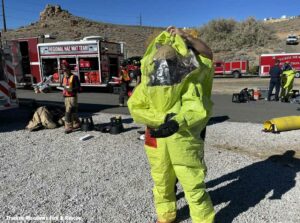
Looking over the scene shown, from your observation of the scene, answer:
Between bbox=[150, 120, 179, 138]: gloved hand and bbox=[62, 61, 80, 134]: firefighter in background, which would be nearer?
bbox=[150, 120, 179, 138]: gloved hand

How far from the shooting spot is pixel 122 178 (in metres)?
5.14

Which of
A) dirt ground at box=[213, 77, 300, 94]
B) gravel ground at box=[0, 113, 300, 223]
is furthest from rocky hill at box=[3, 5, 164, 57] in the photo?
gravel ground at box=[0, 113, 300, 223]

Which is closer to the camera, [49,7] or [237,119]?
[237,119]

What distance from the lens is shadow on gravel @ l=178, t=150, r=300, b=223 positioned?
13.3ft

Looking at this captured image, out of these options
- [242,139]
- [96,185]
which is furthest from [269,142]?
[96,185]

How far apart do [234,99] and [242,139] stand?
6.77m

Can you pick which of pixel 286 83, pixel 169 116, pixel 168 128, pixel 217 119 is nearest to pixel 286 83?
pixel 286 83

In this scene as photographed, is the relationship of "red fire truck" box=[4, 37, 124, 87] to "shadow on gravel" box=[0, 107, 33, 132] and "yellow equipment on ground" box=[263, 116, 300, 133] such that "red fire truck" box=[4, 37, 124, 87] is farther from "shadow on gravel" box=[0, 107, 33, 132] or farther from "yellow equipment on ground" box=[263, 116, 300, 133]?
"yellow equipment on ground" box=[263, 116, 300, 133]

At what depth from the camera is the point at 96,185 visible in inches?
193

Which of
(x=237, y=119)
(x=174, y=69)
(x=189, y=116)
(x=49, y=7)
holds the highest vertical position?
(x=49, y=7)

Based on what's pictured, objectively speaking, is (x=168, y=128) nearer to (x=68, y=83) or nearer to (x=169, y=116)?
(x=169, y=116)

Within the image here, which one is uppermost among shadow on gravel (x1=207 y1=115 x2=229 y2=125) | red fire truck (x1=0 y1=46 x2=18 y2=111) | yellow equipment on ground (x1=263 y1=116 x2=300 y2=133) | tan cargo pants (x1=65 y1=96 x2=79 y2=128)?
red fire truck (x1=0 y1=46 x2=18 y2=111)

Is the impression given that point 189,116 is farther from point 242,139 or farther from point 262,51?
point 262,51

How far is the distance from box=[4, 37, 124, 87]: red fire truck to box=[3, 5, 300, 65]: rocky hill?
26470 millimetres
